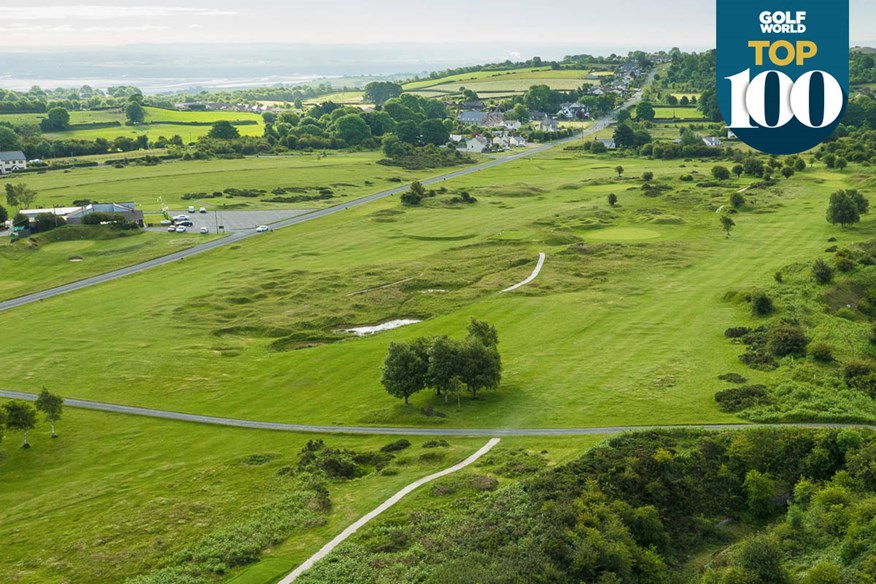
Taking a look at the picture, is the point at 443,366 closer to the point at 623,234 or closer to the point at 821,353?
the point at 821,353

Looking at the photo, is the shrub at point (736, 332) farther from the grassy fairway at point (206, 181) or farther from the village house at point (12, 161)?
the village house at point (12, 161)

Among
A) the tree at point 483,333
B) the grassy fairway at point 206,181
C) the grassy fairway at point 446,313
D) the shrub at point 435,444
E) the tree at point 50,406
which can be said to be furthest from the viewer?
the grassy fairway at point 206,181

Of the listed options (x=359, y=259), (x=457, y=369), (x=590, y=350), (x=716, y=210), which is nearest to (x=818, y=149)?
(x=716, y=210)

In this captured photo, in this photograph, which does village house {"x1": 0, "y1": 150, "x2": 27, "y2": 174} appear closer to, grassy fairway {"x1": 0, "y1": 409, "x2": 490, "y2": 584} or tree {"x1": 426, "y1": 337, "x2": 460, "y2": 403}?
grassy fairway {"x1": 0, "y1": 409, "x2": 490, "y2": 584}

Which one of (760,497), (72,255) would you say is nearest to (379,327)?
(760,497)

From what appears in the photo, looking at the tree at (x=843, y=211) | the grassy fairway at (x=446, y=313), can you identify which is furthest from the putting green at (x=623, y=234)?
the tree at (x=843, y=211)

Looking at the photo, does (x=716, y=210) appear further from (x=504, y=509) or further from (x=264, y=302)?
(x=504, y=509)
